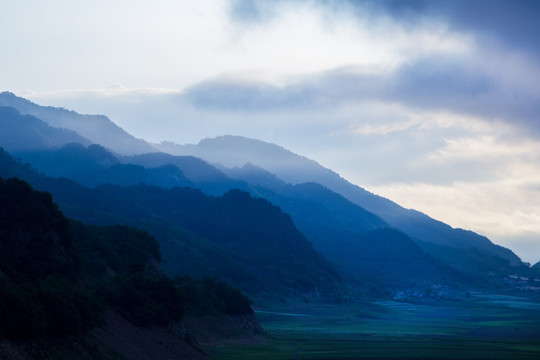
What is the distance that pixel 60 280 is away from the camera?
246ft

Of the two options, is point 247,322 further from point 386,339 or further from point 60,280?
point 60,280

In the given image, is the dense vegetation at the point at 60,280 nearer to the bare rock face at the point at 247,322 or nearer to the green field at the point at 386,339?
the bare rock face at the point at 247,322

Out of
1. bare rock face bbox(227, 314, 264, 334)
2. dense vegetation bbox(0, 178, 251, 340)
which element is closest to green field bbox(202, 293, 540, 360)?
bare rock face bbox(227, 314, 264, 334)

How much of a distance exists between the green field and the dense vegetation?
38.3 feet

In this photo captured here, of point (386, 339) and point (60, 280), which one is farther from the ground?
point (60, 280)

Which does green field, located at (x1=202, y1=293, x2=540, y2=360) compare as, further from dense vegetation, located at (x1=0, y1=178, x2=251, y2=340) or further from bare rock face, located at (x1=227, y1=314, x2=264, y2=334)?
dense vegetation, located at (x1=0, y1=178, x2=251, y2=340)

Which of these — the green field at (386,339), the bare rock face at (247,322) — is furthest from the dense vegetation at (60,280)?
the green field at (386,339)

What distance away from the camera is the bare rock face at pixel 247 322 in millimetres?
132000

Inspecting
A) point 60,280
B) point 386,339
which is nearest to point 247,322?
point 386,339

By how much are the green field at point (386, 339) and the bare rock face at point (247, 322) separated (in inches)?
130

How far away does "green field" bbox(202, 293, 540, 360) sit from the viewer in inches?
3915

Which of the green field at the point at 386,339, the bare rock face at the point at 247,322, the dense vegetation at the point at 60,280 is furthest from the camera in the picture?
the bare rock face at the point at 247,322

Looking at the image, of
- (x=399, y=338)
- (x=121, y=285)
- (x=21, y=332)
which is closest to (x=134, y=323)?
(x=121, y=285)

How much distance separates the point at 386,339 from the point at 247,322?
2534 centimetres
